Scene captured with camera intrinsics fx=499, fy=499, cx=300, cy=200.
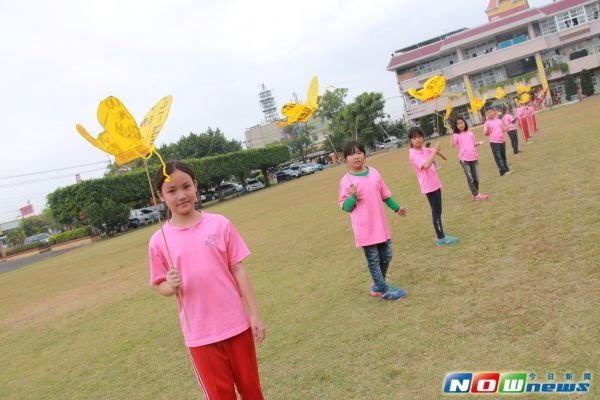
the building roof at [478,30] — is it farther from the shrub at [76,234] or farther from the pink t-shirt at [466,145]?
the pink t-shirt at [466,145]

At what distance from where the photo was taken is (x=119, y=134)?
290 cm

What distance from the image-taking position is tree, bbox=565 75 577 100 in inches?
1726

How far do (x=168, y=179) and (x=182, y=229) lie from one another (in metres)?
0.28

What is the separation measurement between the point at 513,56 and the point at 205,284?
50172 millimetres

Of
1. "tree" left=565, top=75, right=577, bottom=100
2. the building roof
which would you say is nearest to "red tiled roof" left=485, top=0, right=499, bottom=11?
the building roof

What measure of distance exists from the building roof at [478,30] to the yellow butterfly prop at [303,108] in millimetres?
48105

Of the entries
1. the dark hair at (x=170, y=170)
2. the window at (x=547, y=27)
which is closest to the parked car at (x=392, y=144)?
the window at (x=547, y=27)

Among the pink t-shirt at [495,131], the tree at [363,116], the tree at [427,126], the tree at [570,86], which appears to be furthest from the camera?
the tree at [363,116]

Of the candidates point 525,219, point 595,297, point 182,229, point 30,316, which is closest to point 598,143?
point 525,219

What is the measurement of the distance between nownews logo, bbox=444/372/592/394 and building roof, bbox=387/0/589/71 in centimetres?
5134

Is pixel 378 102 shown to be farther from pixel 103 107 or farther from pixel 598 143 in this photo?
pixel 103 107

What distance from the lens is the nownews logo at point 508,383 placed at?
2.76 metres

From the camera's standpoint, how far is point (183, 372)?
447 cm

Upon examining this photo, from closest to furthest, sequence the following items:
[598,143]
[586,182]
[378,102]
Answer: [586,182], [598,143], [378,102]
